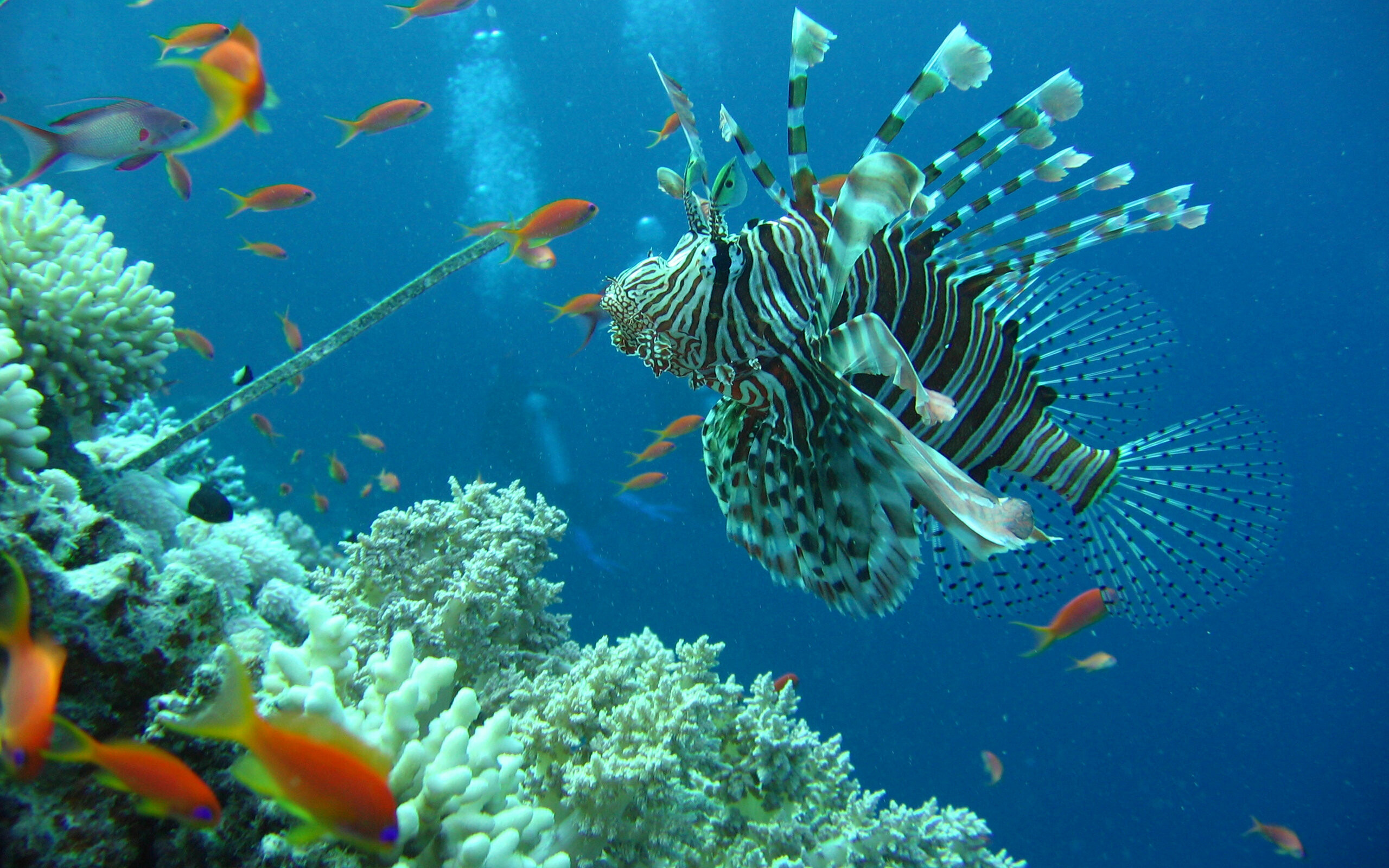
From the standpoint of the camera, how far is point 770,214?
1970 cm

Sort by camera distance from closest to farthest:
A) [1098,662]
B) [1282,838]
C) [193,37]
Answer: [193,37] → [1098,662] → [1282,838]

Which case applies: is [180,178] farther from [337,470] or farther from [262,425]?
[337,470]

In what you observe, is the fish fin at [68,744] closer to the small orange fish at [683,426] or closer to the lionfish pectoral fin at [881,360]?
the lionfish pectoral fin at [881,360]

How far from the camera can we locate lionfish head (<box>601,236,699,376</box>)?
1.77 meters

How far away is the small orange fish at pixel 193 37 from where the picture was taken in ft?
13.5

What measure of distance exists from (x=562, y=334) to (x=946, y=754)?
663 inches

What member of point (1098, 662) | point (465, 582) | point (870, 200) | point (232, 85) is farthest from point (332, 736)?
point (1098, 662)

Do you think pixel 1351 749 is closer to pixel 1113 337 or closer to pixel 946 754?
pixel 946 754

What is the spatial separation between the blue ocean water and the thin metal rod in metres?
12.4

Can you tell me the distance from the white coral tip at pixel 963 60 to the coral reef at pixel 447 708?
2124 mm

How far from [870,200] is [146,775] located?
5.55 ft

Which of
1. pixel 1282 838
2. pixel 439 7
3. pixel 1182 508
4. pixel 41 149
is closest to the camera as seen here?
pixel 1182 508

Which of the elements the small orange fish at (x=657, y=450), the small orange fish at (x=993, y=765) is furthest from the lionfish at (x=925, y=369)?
the small orange fish at (x=993, y=765)

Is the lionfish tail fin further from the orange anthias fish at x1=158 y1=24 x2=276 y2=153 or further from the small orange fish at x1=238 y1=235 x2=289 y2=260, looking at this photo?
the small orange fish at x1=238 y1=235 x2=289 y2=260
